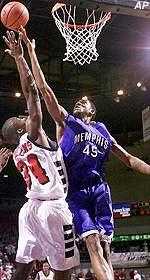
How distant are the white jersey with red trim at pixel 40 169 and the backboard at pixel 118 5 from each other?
202 cm

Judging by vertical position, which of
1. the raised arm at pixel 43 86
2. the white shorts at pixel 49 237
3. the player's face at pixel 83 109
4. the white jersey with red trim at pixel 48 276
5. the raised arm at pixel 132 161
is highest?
the raised arm at pixel 43 86

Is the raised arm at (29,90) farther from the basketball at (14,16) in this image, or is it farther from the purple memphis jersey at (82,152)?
the basketball at (14,16)

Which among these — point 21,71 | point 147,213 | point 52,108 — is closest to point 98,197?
point 52,108

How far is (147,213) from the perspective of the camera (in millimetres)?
20609

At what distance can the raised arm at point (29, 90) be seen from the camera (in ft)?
13.4

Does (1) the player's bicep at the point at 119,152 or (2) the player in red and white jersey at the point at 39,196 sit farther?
(1) the player's bicep at the point at 119,152

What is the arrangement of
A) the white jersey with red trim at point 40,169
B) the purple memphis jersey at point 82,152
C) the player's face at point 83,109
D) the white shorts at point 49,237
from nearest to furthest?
the white shorts at point 49,237
the white jersey with red trim at point 40,169
the purple memphis jersey at point 82,152
the player's face at point 83,109

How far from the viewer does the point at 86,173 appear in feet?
14.3

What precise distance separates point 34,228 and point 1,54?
36.4 ft

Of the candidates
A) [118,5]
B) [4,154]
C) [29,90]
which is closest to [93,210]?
[4,154]

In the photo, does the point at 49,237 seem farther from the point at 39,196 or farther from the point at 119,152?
the point at 119,152

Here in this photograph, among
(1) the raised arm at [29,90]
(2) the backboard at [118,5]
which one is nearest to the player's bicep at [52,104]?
(1) the raised arm at [29,90]

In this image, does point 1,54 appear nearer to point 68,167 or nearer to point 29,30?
point 29,30

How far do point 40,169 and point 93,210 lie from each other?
63 centimetres
